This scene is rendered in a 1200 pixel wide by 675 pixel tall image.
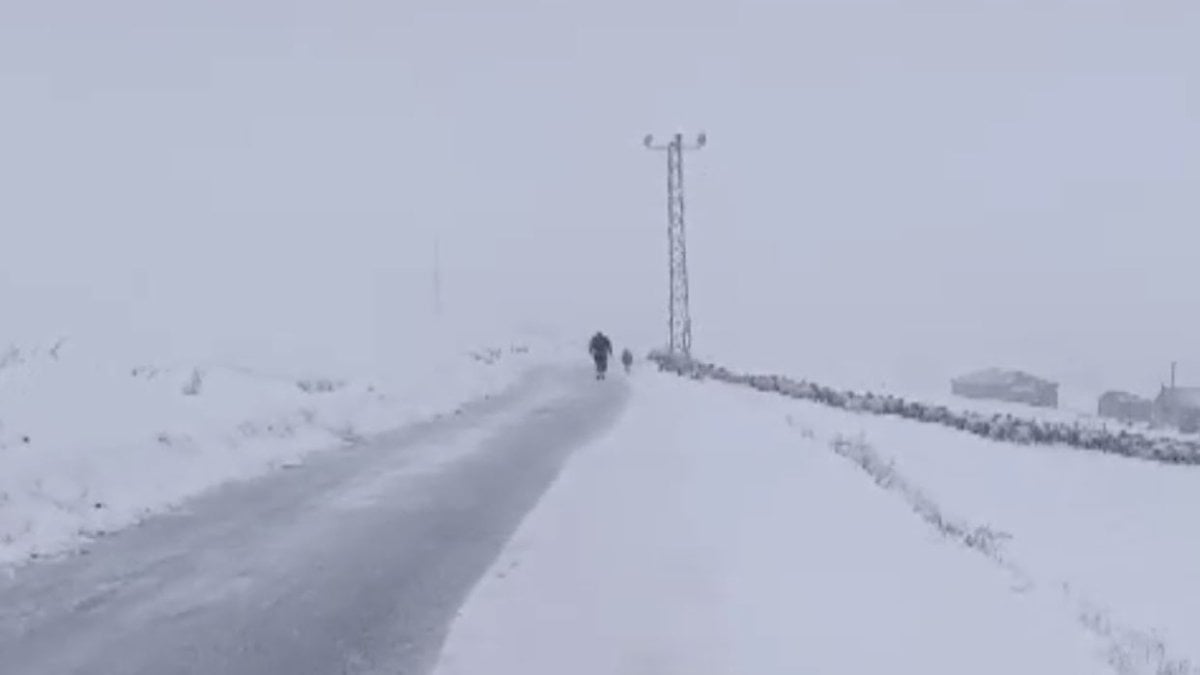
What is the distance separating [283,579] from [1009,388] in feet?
302

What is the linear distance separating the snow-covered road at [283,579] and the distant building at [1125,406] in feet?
251

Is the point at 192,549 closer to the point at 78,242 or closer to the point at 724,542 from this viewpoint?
the point at 724,542

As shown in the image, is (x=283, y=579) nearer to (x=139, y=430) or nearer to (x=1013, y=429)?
(x=139, y=430)

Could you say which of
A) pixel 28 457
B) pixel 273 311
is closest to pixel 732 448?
pixel 28 457

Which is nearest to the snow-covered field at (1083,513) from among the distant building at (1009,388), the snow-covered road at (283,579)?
the snow-covered road at (283,579)

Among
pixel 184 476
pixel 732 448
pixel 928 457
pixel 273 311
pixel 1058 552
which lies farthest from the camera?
pixel 273 311

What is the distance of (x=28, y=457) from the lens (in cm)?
1348

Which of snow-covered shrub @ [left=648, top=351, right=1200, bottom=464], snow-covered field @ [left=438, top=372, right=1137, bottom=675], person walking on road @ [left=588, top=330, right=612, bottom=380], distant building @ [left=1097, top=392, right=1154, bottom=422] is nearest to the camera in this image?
snow-covered field @ [left=438, top=372, right=1137, bottom=675]

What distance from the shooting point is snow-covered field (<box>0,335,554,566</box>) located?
12000mm

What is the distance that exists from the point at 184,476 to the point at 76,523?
3.22m

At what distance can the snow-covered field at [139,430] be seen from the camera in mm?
12000

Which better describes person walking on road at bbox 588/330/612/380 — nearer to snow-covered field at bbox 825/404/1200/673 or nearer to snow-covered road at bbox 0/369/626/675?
snow-covered field at bbox 825/404/1200/673

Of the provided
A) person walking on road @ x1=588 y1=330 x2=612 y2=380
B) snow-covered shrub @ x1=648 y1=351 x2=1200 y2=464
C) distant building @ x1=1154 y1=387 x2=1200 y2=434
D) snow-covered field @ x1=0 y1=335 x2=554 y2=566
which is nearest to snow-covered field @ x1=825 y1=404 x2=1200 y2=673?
snow-covered shrub @ x1=648 y1=351 x2=1200 y2=464

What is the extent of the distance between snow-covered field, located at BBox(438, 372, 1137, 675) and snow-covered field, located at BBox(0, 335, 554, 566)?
13.3 feet
